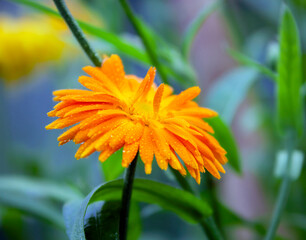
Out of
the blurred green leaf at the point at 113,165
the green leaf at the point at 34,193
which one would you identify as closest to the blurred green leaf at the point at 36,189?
the green leaf at the point at 34,193

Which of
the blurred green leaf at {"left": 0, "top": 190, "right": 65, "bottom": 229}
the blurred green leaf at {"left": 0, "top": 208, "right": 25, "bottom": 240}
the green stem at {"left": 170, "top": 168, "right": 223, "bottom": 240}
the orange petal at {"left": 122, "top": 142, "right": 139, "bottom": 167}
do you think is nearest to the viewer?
the orange petal at {"left": 122, "top": 142, "right": 139, "bottom": 167}

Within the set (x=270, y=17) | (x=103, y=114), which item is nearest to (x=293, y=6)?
(x=270, y=17)

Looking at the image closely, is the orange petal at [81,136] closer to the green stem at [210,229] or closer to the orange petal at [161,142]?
the orange petal at [161,142]

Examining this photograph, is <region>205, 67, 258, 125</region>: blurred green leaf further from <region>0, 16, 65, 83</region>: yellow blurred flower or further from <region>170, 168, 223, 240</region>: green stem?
<region>0, 16, 65, 83</region>: yellow blurred flower

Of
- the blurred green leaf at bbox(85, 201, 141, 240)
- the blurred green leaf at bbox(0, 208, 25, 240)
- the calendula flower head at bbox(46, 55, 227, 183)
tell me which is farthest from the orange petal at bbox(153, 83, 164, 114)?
the blurred green leaf at bbox(0, 208, 25, 240)

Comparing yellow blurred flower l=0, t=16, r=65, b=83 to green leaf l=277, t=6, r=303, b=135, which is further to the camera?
yellow blurred flower l=0, t=16, r=65, b=83

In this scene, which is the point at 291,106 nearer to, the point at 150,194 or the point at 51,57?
the point at 150,194

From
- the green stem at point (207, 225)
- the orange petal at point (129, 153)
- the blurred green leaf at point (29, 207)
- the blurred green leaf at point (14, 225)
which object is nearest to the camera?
the orange petal at point (129, 153)
